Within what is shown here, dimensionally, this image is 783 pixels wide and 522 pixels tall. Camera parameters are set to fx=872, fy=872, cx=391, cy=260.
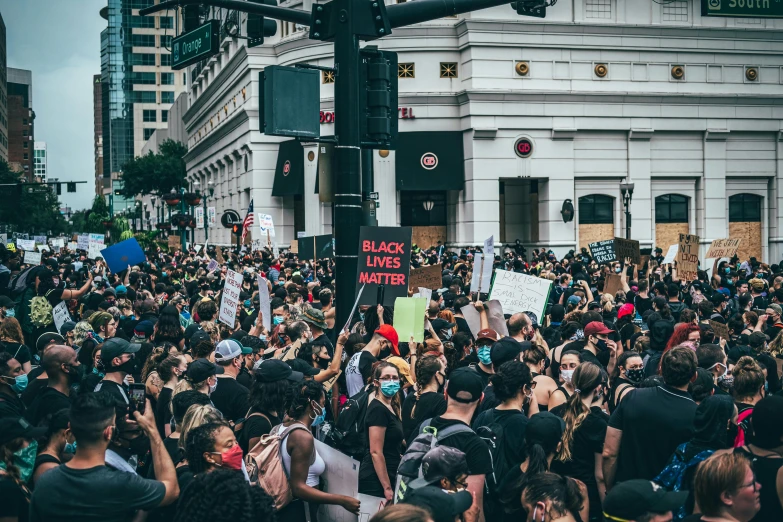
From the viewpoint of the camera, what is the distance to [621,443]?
20.1 feet

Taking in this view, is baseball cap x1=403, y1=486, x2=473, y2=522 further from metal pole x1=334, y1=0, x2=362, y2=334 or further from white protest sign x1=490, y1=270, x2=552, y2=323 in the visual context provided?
white protest sign x1=490, y1=270, x2=552, y2=323

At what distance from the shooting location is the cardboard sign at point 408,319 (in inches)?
361

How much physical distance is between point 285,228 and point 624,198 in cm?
1657

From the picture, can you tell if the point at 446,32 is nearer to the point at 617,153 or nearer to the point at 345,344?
the point at 617,153

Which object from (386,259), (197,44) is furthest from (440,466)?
(197,44)

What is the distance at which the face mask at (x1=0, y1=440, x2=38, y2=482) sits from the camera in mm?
5141

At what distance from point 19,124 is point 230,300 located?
19127cm

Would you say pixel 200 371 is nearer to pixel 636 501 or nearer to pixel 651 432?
pixel 651 432

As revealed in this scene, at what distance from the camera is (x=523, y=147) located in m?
36.4

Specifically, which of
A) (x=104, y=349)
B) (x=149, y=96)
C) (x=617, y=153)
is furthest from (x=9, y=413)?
(x=149, y=96)

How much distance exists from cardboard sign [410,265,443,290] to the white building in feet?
72.7

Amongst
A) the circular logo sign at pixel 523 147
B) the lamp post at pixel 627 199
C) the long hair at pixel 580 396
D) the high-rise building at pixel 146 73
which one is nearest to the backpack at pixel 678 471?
the long hair at pixel 580 396

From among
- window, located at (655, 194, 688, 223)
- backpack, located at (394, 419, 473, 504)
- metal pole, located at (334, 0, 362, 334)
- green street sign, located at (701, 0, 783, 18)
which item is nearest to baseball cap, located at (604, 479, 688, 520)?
backpack, located at (394, 419, 473, 504)

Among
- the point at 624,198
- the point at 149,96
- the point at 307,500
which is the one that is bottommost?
the point at 307,500
